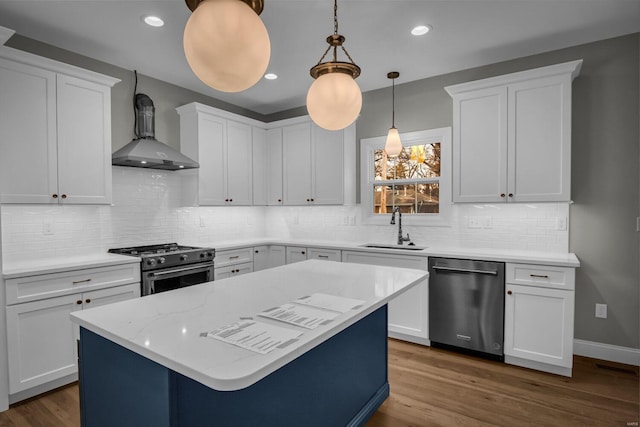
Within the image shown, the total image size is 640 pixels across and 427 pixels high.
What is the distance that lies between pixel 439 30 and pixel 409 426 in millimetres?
2963

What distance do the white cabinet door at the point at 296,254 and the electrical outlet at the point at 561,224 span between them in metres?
2.60

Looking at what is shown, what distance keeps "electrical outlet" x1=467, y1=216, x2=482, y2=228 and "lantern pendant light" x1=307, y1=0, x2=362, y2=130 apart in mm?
2558

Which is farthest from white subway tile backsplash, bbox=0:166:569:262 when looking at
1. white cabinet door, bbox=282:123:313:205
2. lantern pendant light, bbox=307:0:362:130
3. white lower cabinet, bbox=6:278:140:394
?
lantern pendant light, bbox=307:0:362:130

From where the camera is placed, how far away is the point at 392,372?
298 centimetres

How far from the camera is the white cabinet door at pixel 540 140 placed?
9.99 feet

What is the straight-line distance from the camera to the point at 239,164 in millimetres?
4566

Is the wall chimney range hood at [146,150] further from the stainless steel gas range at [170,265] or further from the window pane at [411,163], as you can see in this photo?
the window pane at [411,163]

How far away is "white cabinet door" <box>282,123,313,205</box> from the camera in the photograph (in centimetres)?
461

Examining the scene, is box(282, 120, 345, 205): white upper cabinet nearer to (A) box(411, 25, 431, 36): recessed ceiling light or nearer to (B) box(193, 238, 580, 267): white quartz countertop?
(B) box(193, 238, 580, 267): white quartz countertop

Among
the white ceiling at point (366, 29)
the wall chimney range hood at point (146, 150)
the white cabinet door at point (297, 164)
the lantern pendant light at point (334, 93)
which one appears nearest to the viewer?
the lantern pendant light at point (334, 93)

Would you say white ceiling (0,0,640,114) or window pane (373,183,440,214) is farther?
window pane (373,183,440,214)

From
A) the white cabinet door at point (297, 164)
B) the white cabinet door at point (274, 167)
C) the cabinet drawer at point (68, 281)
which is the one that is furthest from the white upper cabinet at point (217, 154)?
the cabinet drawer at point (68, 281)

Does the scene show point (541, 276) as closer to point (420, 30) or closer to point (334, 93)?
point (420, 30)

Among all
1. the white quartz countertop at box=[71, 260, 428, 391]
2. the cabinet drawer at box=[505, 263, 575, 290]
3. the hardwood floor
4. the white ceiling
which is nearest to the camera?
the white quartz countertop at box=[71, 260, 428, 391]
